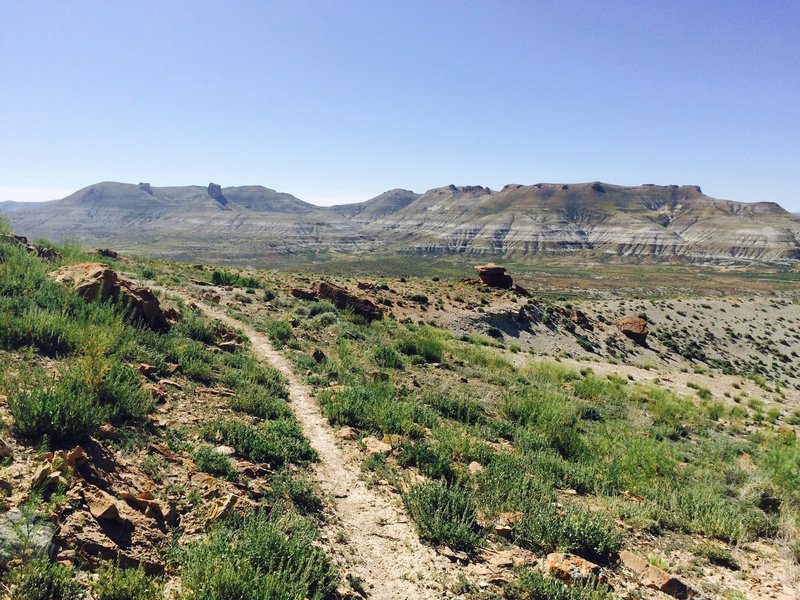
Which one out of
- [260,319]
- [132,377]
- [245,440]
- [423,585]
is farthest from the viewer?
[260,319]

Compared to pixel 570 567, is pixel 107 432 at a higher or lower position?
higher

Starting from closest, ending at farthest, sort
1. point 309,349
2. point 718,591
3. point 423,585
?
point 423,585 < point 718,591 < point 309,349

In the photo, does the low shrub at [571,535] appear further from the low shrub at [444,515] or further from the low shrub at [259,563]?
the low shrub at [259,563]

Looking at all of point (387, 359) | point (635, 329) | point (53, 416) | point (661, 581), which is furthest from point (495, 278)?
point (53, 416)

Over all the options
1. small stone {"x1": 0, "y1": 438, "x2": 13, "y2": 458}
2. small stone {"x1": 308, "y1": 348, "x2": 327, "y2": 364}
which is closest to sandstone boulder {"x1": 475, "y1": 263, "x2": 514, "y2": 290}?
small stone {"x1": 308, "y1": 348, "x2": 327, "y2": 364}

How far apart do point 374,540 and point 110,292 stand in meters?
9.69

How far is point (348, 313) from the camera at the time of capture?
22.5 metres

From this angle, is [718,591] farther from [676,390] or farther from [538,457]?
[676,390]

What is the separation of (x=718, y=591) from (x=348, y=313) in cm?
1896

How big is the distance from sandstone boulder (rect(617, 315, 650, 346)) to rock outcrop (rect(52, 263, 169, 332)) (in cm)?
3700

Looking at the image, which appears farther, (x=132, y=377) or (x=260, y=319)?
(x=260, y=319)

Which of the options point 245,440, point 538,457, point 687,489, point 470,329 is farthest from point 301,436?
point 470,329

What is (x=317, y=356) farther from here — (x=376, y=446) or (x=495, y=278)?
(x=495, y=278)

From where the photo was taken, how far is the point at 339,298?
2477 centimetres
